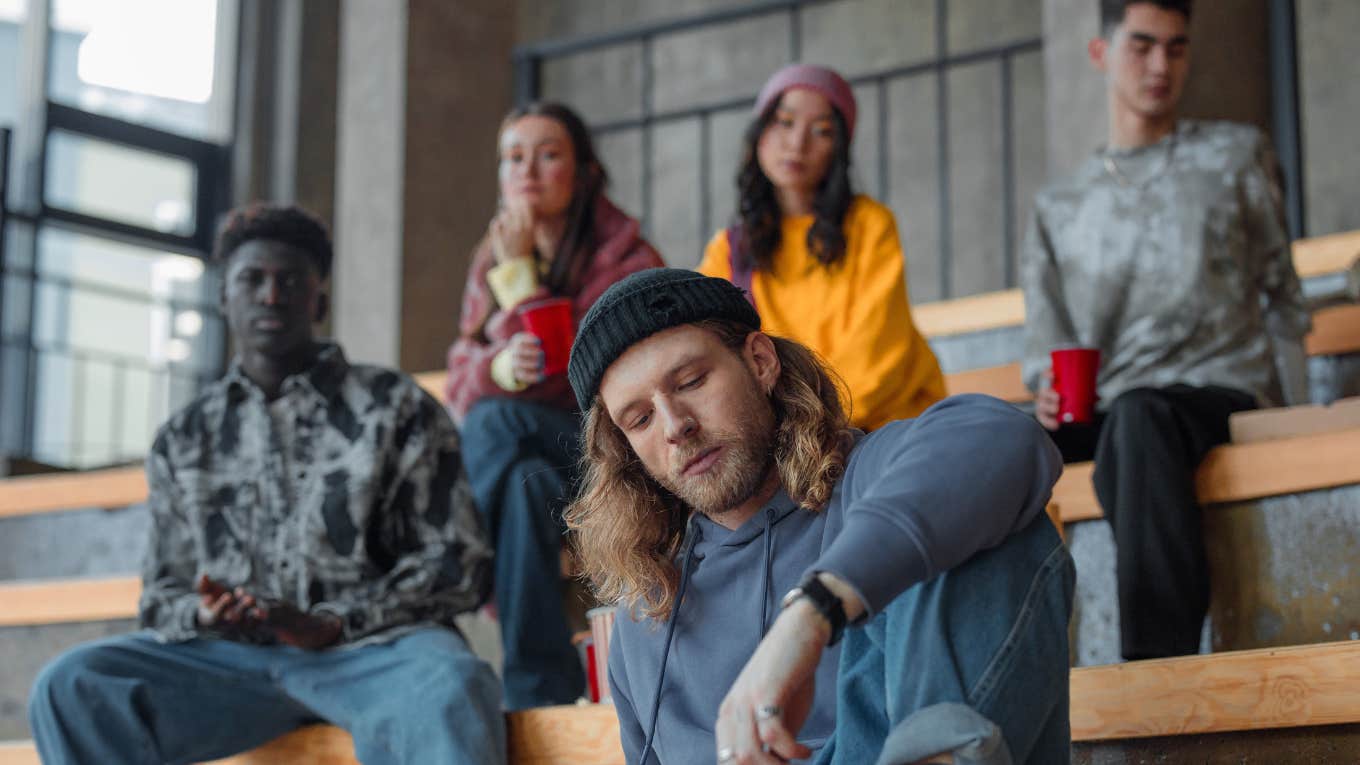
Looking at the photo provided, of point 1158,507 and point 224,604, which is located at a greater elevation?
point 1158,507

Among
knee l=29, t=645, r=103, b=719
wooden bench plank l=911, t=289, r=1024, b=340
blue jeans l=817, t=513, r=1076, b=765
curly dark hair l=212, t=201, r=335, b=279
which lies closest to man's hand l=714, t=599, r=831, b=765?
blue jeans l=817, t=513, r=1076, b=765

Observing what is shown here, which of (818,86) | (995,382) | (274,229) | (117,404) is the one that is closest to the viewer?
(274,229)

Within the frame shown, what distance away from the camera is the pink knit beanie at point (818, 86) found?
3.35 m

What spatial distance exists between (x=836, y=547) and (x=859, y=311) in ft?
5.45

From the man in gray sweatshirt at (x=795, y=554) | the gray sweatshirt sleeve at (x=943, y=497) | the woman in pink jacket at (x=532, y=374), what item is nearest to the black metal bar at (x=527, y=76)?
the woman in pink jacket at (x=532, y=374)

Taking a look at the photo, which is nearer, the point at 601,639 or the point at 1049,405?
the point at 601,639

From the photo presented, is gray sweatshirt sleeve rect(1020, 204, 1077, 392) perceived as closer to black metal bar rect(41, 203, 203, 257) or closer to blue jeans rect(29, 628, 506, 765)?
blue jeans rect(29, 628, 506, 765)

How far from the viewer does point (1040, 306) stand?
3.32 metres

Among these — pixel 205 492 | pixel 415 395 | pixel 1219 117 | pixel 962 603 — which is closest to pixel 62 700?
pixel 205 492

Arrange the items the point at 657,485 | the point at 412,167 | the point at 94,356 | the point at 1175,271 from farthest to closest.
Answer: the point at 94,356 → the point at 412,167 → the point at 1175,271 → the point at 657,485

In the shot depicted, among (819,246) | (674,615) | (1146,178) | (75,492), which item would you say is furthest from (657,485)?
(75,492)

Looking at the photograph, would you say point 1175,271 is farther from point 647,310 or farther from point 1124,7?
point 647,310

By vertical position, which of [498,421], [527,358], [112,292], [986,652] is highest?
[112,292]

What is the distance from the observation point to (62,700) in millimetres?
2648
